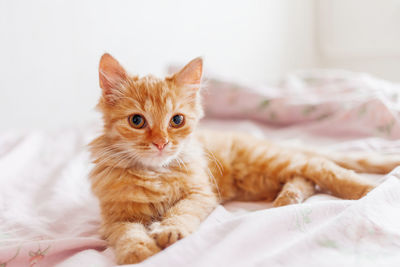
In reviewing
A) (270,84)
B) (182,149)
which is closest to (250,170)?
(182,149)

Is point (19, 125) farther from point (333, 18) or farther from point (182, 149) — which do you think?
point (333, 18)

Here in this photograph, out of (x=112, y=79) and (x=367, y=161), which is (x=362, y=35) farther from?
(x=112, y=79)

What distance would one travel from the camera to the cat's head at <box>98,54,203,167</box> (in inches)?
51.4

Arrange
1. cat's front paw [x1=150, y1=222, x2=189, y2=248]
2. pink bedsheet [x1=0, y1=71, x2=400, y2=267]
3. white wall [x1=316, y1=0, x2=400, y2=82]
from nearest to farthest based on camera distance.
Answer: pink bedsheet [x1=0, y1=71, x2=400, y2=267], cat's front paw [x1=150, y1=222, x2=189, y2=248], white wall [x1=316, y1=0, x2=400, y2=82]

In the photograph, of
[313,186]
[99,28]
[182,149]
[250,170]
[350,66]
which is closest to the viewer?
[182,149]

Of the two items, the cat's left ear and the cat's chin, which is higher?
the cat's left ear

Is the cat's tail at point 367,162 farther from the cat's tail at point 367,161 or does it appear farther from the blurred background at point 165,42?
the blurred background at point 165,42

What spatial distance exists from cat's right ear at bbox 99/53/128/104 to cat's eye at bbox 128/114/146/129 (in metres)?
0.12

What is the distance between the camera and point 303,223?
3.48ft

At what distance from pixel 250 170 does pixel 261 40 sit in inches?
114

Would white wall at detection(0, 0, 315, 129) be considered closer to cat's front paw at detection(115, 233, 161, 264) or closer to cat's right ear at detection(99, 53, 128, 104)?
cat's right ear at detection(99, 53, 128, 104)

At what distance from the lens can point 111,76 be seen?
55.7 inches

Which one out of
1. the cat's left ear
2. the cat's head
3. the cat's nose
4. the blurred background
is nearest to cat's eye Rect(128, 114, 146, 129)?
the cat's head

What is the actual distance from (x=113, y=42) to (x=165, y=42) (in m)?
0.55
